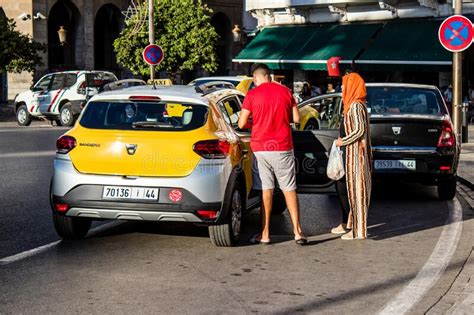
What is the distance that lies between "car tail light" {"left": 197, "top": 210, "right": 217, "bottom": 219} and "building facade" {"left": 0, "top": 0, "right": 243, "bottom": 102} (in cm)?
3130


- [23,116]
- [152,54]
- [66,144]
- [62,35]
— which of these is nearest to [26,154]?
[66,144]

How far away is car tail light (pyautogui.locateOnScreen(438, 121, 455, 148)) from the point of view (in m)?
12.9

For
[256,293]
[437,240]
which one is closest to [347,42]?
[437,240]

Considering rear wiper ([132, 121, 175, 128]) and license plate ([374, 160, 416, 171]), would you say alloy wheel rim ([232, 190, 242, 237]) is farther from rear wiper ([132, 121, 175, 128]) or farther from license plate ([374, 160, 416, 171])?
license plate ([374, 160, 416, 171])

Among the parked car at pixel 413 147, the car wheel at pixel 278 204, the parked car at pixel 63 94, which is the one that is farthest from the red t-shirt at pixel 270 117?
the parked car at pixel 63 94

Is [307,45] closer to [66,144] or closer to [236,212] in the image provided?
[236,212]

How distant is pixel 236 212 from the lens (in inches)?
368

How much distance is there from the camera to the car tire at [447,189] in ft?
42.8

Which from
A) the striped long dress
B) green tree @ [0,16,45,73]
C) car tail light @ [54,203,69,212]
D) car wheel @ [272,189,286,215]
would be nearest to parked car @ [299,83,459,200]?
car wheel @ [272,189,286,215]

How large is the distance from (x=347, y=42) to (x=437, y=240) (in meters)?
25.4

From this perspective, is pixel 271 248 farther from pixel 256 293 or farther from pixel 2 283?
pixel 2 283

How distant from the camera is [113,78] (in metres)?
33.8

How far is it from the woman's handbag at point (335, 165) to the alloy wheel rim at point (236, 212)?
40.6 inches

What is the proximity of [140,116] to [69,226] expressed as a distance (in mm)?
1248
